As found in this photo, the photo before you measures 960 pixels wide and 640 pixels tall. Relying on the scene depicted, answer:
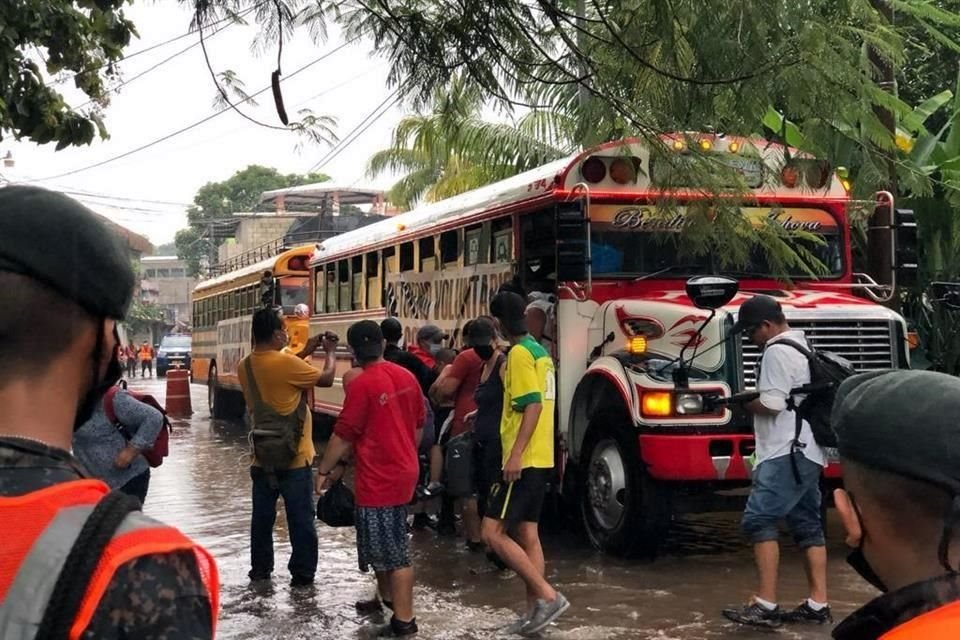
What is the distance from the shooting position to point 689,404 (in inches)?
299

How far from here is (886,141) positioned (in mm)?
6461

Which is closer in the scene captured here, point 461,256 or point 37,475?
point 37,475

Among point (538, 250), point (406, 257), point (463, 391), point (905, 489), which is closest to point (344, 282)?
point (406, 257)

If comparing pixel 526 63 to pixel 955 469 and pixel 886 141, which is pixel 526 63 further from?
pixel 955 469

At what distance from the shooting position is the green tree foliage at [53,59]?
21.3ft

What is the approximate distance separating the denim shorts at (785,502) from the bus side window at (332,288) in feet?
29.2

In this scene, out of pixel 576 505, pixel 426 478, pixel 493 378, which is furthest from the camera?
pixel 576 505

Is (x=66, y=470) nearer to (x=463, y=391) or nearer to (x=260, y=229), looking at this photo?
(x=463, y=391)

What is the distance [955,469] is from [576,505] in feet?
26.8

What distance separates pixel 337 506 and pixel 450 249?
4.31 meters

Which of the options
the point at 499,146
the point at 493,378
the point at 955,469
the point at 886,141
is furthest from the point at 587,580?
the point at 499,146

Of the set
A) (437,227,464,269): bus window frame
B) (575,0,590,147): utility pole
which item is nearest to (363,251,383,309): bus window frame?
(437,227,464,269): bus window frame

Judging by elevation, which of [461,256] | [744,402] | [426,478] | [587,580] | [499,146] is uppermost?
[499,146]

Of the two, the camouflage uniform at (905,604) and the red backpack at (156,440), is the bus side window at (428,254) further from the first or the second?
the camouflage uniform at (905,604)
